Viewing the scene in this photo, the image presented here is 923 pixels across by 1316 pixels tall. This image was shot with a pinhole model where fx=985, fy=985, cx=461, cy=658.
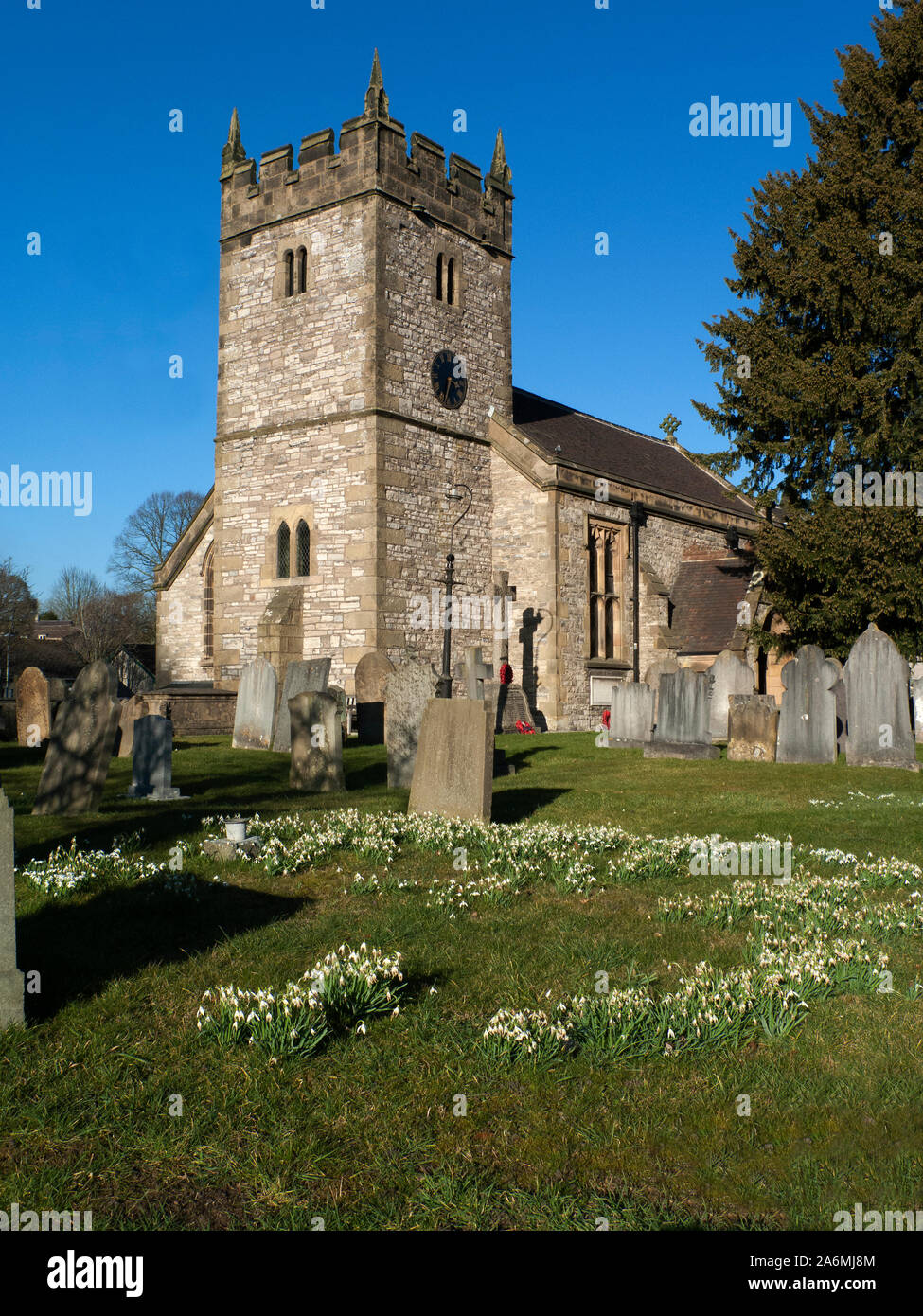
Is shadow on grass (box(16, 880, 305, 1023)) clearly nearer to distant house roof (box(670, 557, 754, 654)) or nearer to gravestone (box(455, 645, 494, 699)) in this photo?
gravestone (box(455, 645, 494, 699))

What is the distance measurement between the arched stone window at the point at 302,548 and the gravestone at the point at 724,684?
1018 cm

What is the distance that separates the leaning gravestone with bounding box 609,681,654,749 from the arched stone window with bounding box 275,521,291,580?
10.4 meters

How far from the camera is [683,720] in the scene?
15531mm

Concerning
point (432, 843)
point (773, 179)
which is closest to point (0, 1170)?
point (432, 843)

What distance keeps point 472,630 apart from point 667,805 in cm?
1441

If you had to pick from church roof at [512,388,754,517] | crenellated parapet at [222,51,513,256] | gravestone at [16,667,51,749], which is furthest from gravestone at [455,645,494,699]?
crenellated parapet at [222,51,513,256]

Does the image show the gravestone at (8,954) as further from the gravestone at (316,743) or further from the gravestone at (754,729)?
the gravestone at (754,729)

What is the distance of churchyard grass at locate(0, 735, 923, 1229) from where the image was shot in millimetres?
2871

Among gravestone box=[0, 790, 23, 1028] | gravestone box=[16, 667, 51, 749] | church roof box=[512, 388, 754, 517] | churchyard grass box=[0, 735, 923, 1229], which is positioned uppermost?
church roof box=[512, 388, 754, 517]

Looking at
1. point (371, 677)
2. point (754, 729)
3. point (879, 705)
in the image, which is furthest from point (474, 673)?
point (879, 705)

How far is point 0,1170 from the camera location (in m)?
2.97

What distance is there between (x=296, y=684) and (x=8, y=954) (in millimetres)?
11007

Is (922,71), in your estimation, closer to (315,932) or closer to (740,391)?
(740,391)
